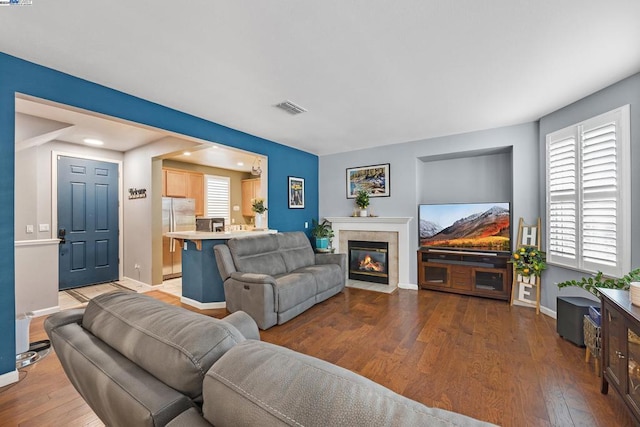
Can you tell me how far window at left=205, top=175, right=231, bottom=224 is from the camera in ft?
20.6

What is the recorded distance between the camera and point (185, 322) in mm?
867

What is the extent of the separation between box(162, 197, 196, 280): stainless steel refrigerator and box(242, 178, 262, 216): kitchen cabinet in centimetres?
181

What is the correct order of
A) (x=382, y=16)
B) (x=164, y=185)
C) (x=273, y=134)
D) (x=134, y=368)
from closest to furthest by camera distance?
(x=134, y=368), (x=382, y=16), (x=273, y=134), (x=164, y=185)

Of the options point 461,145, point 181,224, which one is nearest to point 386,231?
point 461,145

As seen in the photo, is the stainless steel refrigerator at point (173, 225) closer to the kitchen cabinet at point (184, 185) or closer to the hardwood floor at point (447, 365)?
the kitchen cabinet at point (184, 185)

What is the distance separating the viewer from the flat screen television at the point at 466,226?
4.02m

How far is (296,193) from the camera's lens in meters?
5.11

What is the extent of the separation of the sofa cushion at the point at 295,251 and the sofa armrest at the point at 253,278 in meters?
→ 0.90

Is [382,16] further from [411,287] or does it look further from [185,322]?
[411,287]

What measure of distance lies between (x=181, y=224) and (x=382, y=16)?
5.05m

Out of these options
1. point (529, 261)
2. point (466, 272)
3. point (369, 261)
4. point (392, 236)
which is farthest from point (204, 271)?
point (529, 261)

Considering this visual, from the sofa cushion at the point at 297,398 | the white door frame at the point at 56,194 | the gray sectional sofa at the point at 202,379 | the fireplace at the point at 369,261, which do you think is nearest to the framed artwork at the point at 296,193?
the fireplace at the point at 369,261

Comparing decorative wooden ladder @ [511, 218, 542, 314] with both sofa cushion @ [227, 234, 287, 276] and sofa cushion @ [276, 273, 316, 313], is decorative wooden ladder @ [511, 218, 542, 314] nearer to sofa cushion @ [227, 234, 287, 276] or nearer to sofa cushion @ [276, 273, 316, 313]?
sofa cushion @ [276, 273, 316, 313]

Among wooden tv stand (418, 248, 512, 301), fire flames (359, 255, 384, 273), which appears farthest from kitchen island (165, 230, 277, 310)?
wooden tv stand (418, 248, 512, 301)
